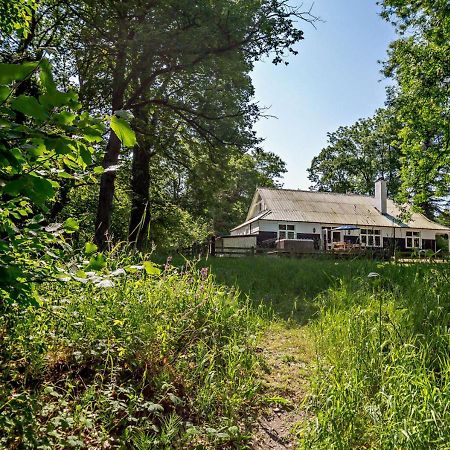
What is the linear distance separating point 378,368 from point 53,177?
2930 millimetres

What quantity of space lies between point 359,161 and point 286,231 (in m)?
21.6

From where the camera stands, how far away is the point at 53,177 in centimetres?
212

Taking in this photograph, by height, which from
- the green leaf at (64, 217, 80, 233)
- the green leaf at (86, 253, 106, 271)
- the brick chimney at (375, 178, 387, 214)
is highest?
the brick chimney at (375, 178, 387, 214)

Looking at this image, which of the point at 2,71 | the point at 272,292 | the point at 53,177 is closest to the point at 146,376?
the point at 53,177

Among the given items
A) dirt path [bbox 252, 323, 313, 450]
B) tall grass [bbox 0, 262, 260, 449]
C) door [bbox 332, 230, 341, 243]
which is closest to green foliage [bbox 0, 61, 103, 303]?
tall grass [bbox 0, 262, 260, 449]

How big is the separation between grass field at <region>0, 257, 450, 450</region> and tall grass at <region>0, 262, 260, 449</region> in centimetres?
1

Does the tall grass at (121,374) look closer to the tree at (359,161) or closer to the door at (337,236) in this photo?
the door at (337,236)

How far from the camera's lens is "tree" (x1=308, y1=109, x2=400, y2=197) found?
4447 cm

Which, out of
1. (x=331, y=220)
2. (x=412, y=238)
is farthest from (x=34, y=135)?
(x=412, y=238)

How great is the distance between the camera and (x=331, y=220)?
31.5 m

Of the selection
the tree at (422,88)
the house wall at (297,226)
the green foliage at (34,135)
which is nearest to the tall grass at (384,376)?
the green foliage at (34,135)

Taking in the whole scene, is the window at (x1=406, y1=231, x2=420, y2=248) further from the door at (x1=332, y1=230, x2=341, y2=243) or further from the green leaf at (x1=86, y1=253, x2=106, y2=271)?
the green leaf at (x1=86, y1=253, x2=106, y2=271)

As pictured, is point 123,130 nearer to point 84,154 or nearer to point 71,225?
point 84,154

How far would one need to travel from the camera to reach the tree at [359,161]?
44469 mm
